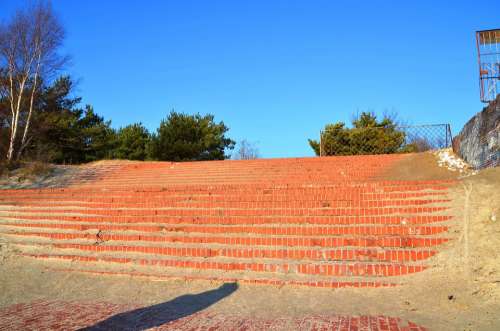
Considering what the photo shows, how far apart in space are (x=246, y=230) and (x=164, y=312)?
254cm

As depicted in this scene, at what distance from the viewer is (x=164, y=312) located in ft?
14.9

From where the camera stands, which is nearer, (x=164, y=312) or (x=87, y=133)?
(x=164, y=312)

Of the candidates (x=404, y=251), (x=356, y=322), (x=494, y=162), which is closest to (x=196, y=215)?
(x=404, y=251)

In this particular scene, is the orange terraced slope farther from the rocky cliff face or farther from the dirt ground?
the rocky cliff face

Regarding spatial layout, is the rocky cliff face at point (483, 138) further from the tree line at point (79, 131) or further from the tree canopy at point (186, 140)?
the tree canopy at point (186, 140)

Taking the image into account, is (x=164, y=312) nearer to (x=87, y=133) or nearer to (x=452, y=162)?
(x=452, y=162)

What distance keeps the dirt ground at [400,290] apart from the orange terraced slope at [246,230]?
0.20 metres

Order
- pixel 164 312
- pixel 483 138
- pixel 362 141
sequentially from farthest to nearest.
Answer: pixel 362 141
pixel 483 138
pixel 164 312

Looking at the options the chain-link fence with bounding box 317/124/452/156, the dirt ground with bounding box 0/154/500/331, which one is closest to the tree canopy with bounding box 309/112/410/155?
the chain-link fence with bounding box 317/124/452/156

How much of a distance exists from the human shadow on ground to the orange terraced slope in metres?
0.48

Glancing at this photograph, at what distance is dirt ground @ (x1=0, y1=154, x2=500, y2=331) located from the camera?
13.9 ft

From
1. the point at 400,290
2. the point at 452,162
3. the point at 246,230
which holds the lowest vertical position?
the point at 400,290

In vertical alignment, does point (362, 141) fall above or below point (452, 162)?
above

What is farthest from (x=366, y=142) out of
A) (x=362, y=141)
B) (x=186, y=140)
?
(x=186, y=140)
